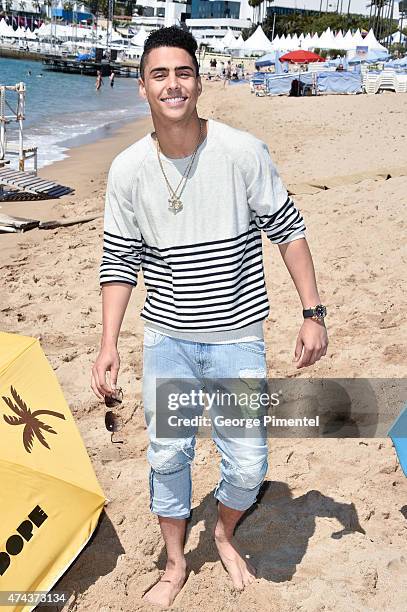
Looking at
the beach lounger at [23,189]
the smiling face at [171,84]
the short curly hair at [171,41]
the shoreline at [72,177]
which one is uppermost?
the short curly hair at [171,41]

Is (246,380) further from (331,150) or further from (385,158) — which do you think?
(331,150)

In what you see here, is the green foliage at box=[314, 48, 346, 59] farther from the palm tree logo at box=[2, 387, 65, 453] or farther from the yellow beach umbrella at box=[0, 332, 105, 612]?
the palm tree logo at box=[2, 387, 65, 453]

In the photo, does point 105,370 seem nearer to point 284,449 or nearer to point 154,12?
point 284,449

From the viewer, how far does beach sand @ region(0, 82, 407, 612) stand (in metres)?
2.91

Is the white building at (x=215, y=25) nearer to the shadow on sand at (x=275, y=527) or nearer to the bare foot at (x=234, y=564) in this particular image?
the shadow on sand at (x=275, y=527)

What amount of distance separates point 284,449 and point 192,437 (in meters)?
1.25

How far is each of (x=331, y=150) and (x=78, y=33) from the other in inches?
3535

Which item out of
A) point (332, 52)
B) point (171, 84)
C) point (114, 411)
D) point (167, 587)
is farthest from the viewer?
point (332, 52)

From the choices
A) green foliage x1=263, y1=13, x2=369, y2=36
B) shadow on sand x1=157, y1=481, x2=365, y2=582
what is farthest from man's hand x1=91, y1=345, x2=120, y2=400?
green foliage x1=263, y1=13, x2=369, y2=36

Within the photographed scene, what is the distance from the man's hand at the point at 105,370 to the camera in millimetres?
2582

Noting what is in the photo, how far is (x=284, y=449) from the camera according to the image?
381 cm

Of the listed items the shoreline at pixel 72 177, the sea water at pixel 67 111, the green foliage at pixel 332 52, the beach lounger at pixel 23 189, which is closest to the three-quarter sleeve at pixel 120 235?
the shoreline at pixel 72 177

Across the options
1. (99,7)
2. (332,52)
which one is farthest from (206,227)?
(99,7)

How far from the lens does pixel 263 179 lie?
2414 millimetres
